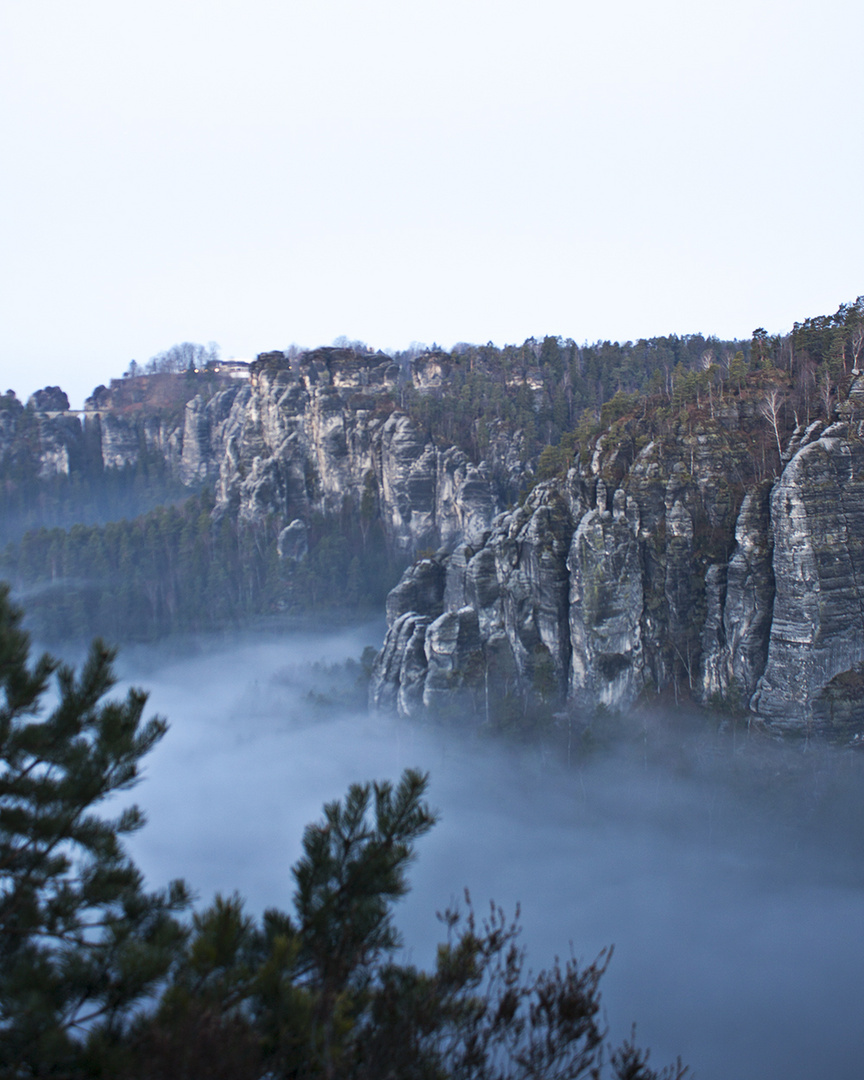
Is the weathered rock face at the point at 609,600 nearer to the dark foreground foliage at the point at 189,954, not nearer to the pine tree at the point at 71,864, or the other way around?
the dark foreground foliage at the point at 189,954

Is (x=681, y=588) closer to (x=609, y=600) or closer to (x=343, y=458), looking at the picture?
(x=609, y=600)

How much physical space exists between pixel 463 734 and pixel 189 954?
33.3m

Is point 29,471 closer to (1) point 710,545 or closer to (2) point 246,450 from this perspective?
(2) point 246,450

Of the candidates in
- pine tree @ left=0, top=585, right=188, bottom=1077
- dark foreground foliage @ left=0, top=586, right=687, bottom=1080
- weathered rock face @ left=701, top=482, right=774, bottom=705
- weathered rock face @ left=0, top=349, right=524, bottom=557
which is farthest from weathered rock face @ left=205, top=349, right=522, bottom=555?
pine tree @ left=0, top=585, right=188, bottom=1077

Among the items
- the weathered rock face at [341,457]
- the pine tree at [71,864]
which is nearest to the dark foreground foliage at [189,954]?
the pine tree at [71,864]

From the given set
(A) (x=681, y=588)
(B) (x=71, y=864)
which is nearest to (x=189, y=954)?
(B) (x=71, y=864)

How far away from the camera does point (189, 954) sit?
5.79m

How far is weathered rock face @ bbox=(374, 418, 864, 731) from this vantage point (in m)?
26.7

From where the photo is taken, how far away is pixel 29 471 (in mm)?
91250

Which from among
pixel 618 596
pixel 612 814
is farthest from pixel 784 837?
pixel 618 596

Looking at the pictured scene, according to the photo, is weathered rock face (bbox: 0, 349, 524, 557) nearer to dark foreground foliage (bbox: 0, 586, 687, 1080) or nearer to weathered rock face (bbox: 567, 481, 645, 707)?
weathered rock face (bbox: 567, 481, 645, 707)

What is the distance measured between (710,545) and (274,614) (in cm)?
4411

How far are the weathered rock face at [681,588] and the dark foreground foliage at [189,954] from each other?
23.2 m

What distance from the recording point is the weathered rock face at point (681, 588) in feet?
87.6
